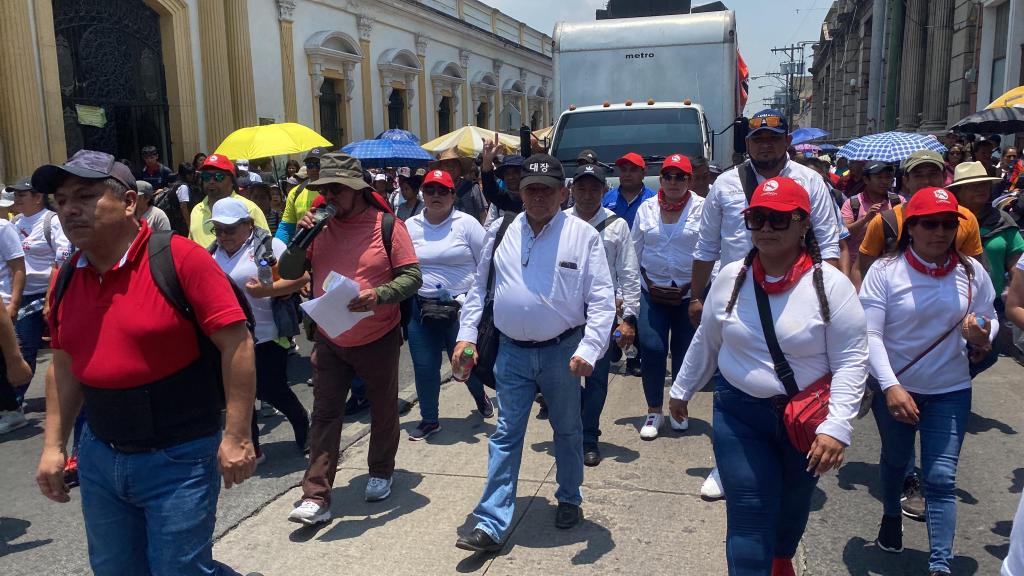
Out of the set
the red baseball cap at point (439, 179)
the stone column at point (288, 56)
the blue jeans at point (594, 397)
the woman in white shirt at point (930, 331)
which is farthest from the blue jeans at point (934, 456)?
the stone column at point (288, 56)

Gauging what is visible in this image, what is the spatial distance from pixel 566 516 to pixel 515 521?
0.31m

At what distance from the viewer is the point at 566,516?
440cm

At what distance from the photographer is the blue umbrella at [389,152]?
12914 mm

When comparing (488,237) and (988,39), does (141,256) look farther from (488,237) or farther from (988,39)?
(988,39)

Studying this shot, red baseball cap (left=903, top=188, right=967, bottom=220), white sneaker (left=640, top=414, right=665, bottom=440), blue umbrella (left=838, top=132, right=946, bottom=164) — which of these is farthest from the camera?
blue umbrella (left=838, top=132, right=946, bottom=164)

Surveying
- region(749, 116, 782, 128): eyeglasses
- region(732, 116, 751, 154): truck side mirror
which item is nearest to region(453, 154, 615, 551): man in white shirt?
region(749, 116, 782, 128): eyeglasses

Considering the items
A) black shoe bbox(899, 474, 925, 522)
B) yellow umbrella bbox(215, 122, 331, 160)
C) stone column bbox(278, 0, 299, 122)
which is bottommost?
A: black shoe bbox(899, 474, 925, 522)

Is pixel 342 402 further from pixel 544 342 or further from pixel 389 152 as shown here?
pixel 389 152

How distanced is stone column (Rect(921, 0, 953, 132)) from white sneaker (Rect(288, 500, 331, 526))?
902 inches

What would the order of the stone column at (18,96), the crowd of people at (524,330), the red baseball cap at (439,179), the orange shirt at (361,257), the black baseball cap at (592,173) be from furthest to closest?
the stone column at (18,96), the red baseball cap at (439,179), the black baseball cap at (592,173), the orange shirt at (361,257), the crowd of people at (524,330)

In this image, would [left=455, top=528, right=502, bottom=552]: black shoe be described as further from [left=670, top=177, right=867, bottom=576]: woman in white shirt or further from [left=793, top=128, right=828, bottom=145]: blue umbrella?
[left=793, top=128, right=828, bottom=145]: blue umbrella

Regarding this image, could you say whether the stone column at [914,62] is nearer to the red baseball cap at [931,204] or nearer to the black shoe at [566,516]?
the red baseball cap at [931,204]

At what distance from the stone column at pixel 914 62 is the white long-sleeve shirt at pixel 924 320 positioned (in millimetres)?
25655

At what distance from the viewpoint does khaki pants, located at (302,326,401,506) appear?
4.52 m
